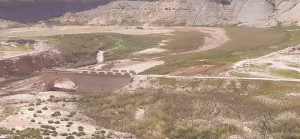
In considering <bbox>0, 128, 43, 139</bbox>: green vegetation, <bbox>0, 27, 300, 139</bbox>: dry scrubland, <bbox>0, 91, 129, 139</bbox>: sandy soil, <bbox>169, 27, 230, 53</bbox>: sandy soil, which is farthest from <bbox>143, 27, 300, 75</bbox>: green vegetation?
<bbox>0, 128, 43, 139</bbox>: green vegetation

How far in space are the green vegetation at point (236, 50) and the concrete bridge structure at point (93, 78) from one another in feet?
43.9

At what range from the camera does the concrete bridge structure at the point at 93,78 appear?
77.2 m

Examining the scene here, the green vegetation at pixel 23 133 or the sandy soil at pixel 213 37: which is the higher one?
the green vegetation at pixel 23 133

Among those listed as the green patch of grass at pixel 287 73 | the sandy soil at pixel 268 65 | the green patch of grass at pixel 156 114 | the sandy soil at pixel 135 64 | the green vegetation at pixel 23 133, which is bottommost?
the sandy soil at pixel 135 64

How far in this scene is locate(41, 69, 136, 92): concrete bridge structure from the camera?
77250 millimetres

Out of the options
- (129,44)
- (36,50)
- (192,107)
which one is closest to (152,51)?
(129,44)

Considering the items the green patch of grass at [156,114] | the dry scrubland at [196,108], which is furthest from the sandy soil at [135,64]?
the green patch of grass at [156,114]

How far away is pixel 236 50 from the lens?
4924 inches

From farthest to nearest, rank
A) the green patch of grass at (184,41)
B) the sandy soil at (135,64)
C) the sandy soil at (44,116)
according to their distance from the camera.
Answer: the green patch of grass at (184,41)
the sandy soil at (135,64)
the sandy soil at (44,116)

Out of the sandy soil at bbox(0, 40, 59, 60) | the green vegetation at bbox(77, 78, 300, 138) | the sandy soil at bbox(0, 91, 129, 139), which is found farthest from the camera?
the sandy soil at bbox(0, 40, 59, 60)

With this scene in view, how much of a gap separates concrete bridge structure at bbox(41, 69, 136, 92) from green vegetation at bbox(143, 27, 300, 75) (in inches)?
Result: 527

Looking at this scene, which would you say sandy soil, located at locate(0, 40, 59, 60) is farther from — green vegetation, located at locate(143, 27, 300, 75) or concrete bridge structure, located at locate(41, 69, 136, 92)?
green vegetation, located at locate(143, 27, 300, 75)

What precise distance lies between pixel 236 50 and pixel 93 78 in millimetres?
57055

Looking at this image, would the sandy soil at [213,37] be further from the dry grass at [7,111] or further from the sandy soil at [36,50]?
the dry grass at [7,111]
